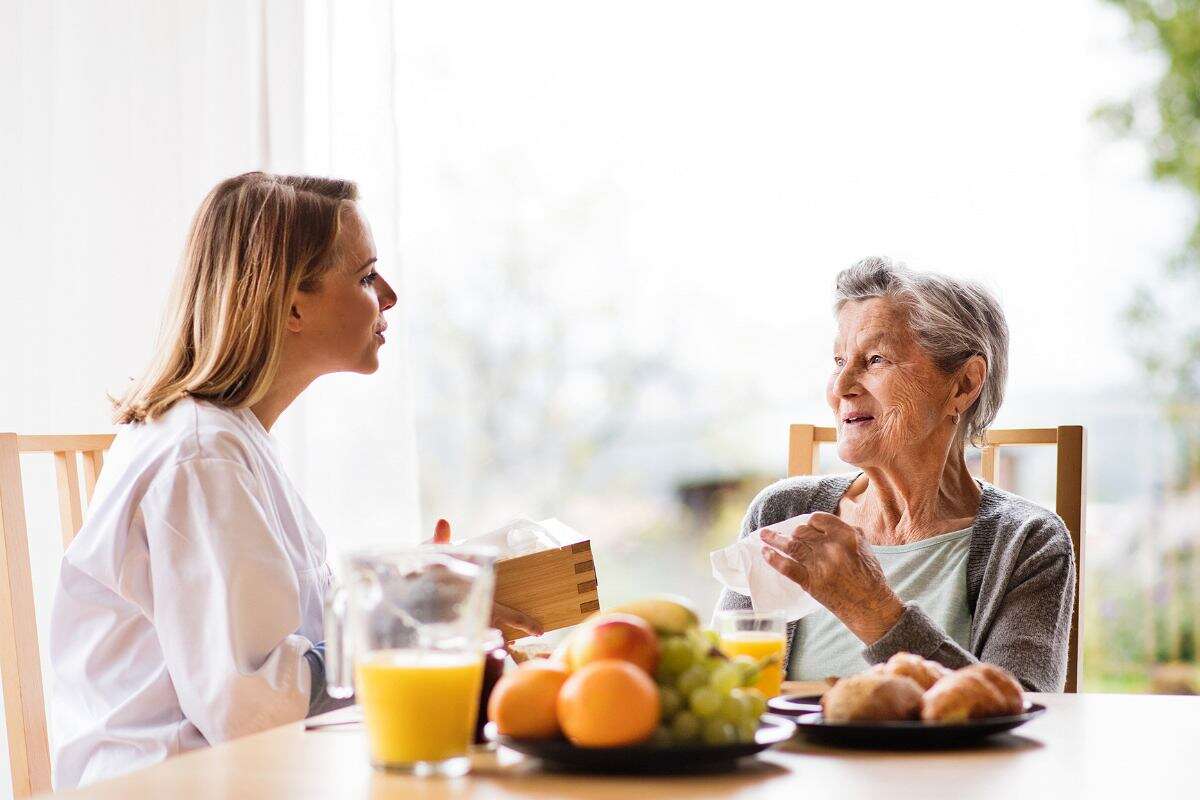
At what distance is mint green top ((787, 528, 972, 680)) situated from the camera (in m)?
1.88

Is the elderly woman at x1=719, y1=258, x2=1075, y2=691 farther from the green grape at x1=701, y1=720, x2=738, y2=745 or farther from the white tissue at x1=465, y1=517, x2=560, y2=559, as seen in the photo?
the green grape at x1=701, y1=720, x2=738, y2=745

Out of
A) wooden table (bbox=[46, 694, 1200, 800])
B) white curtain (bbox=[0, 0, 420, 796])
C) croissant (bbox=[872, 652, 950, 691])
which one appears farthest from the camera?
white curtain (bbox=[0, 0, 420, 796])

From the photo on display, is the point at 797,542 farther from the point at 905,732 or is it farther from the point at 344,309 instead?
the point at 344,309

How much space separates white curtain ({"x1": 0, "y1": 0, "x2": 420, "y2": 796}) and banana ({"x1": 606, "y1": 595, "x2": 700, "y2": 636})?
1.50 metres

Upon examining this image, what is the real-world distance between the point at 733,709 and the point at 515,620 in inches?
23.2

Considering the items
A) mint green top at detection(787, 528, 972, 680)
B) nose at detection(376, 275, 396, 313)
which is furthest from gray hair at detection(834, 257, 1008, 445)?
nose at detection(376, 275, 396, 313)

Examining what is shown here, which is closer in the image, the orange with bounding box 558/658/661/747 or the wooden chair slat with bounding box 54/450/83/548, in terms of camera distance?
the orange with bounding box 558/658/661/747

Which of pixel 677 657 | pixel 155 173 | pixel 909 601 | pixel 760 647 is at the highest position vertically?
pixel 155 173

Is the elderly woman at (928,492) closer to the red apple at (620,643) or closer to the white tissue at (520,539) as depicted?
the white tissue at (520,539)

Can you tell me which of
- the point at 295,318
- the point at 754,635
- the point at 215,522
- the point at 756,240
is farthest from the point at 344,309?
the point at 756,240

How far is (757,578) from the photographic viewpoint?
1727 mm

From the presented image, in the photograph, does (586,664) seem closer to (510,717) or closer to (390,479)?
(510,717)

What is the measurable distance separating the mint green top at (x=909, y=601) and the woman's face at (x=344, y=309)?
81cm

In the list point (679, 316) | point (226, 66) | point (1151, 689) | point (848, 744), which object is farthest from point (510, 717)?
point (1151, 689)
